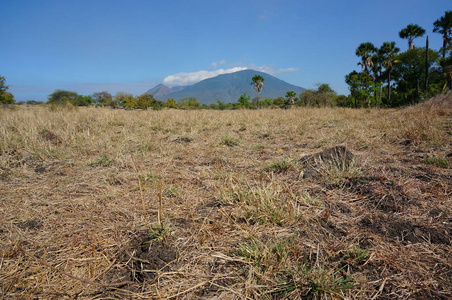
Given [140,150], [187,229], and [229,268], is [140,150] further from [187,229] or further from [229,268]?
[229,268]

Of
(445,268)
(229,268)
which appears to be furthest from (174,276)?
(445,268)

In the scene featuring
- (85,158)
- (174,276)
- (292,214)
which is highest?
(85,158)

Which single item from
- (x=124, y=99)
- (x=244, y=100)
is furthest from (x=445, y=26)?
(x=124, y=99)

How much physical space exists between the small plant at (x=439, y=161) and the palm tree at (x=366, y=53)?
43606mm

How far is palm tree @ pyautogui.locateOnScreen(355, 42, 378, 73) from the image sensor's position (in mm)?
36875

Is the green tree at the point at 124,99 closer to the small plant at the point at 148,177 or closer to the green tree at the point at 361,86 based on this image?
the green tree at the point at 361,86

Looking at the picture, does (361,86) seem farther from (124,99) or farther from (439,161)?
(124,99)

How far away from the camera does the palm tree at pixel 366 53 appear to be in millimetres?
36875

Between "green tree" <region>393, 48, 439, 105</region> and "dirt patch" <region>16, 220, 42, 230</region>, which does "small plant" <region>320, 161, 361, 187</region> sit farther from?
"green tree" <region>393, 48, 439, 105</region>

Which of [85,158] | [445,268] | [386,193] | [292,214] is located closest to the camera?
[445,268]

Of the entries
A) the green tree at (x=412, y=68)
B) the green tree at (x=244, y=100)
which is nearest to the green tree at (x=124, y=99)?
the green tree at (x=244, y=100)

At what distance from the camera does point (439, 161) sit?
2611 mm

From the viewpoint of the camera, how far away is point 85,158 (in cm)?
356

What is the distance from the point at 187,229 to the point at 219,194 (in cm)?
52
